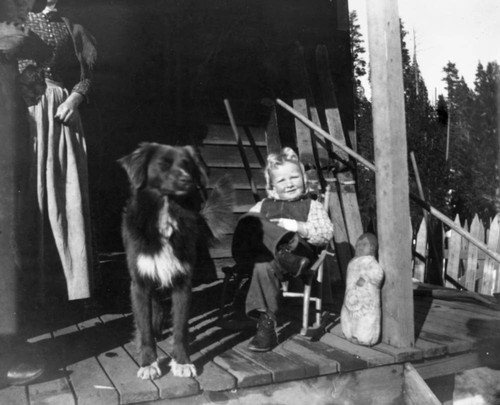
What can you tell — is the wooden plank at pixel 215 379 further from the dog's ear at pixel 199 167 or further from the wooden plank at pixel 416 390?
the wooden plank at pixel 416 390

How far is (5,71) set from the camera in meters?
2.38

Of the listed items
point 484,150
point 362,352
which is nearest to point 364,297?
Answer: point 362,352

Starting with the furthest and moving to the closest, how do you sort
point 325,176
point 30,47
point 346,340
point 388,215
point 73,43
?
point 325,176 → point 73,43 → point 346,340 → point 388,215 → point 30,47

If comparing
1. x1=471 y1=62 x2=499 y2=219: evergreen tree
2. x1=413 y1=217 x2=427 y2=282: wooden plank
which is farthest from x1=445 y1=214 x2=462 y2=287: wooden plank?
x1=471 y1=62 x2=499 y2=219: evergreen tree

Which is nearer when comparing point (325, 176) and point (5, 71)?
point (5, 71)

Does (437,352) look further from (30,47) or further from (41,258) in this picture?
(30,47)

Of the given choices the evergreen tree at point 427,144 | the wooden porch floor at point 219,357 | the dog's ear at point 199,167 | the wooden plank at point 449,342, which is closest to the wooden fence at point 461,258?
the wooden porch floor at point 219,357

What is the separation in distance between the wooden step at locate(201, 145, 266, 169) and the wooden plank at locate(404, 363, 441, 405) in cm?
293

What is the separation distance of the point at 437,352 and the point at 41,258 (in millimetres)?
2414

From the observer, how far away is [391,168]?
2.79 m

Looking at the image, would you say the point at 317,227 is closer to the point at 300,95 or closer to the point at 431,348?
the point at 431,348

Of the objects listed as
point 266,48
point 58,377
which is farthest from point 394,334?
point 266,48

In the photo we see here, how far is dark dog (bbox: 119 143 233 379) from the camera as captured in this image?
245cm

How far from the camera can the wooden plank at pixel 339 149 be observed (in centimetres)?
473
